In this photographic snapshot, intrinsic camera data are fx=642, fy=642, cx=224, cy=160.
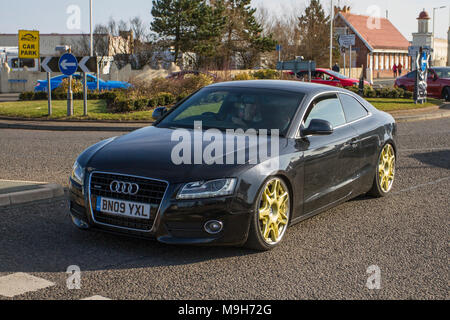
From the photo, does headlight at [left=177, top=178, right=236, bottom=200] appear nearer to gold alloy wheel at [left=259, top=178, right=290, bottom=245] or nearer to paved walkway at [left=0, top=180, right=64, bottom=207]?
gold alloy wheel at [left=259, top=178, right=290, bottom=245]

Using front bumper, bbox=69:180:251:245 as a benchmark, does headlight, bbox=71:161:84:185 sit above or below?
above

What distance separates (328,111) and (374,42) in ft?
247

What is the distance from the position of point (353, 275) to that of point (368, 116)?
10.7 ft

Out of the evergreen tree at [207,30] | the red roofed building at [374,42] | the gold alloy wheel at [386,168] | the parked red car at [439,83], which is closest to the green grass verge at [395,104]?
the parked red car at [439,83]

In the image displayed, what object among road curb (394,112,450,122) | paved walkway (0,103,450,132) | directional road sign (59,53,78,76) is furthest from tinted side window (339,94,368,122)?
road curb (394,112,450,122)

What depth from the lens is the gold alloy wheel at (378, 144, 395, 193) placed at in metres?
8.14

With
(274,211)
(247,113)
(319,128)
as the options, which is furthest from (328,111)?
(274,211)

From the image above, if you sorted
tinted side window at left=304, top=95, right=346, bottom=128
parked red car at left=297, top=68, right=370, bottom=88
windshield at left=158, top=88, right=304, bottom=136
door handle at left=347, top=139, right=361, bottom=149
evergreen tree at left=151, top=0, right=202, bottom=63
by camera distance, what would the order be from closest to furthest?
windshield at left=158, top=88, right=304, bottom=136
tinted side window at left=304, top=95, right=346, bottom=128
door handle at left=347, top=139, right=361, bottom=149
parked red car at left=297, top=68, right=370, bottom=88
evergreen tree at left=151, top=0, right=202, bottom=63

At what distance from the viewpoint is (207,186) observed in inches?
212

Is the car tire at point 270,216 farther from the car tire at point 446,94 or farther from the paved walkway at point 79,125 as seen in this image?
the car tire at point 446,94

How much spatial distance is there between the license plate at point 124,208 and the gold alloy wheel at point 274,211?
104cm
